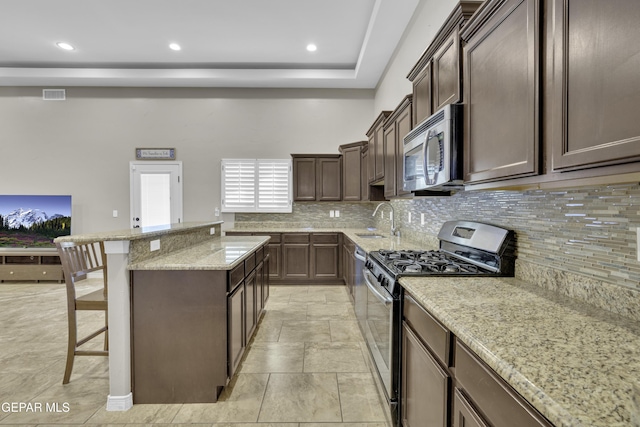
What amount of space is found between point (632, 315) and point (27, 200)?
7471 mm

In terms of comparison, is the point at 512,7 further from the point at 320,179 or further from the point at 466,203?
the point at 320,179

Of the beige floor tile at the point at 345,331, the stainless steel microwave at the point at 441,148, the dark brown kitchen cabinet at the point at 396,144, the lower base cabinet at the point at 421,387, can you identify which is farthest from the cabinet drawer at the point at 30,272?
the stainless steel microwave at the point at 441,148

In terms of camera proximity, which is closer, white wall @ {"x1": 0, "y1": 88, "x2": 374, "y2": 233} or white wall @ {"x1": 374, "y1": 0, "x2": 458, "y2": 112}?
white wall @ {"x1": 374, "y1": 0, "x2": 458, "y2": 112}

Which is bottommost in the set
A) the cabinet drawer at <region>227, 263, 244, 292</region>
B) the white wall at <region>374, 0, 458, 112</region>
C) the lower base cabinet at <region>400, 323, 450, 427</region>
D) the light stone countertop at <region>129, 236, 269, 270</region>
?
the lower base cabinet at <region>400, 323, 450, 427</region>

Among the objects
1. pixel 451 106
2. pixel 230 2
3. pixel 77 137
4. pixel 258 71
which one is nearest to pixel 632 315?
pixel 451 106

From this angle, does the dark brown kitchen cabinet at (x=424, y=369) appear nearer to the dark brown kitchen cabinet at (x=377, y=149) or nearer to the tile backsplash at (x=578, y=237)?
the tile backsplash at (x=578, y=237)

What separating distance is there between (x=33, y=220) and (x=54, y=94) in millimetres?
2300

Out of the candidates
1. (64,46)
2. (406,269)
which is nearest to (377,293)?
(406,269)

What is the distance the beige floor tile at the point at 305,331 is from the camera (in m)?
2.90

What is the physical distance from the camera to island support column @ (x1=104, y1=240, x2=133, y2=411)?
186cm

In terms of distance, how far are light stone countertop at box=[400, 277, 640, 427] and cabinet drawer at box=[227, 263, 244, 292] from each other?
1.24 meters

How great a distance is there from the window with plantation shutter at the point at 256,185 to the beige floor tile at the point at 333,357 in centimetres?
304

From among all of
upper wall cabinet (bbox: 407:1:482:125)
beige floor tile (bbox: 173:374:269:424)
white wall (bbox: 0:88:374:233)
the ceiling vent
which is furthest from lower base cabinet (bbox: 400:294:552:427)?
the ceiling vent

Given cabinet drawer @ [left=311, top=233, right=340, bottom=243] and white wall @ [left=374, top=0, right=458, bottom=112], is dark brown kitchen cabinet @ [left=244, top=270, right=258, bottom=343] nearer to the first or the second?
cabinet drawer @ [left=311, top=233, right=340, bottom=243]
